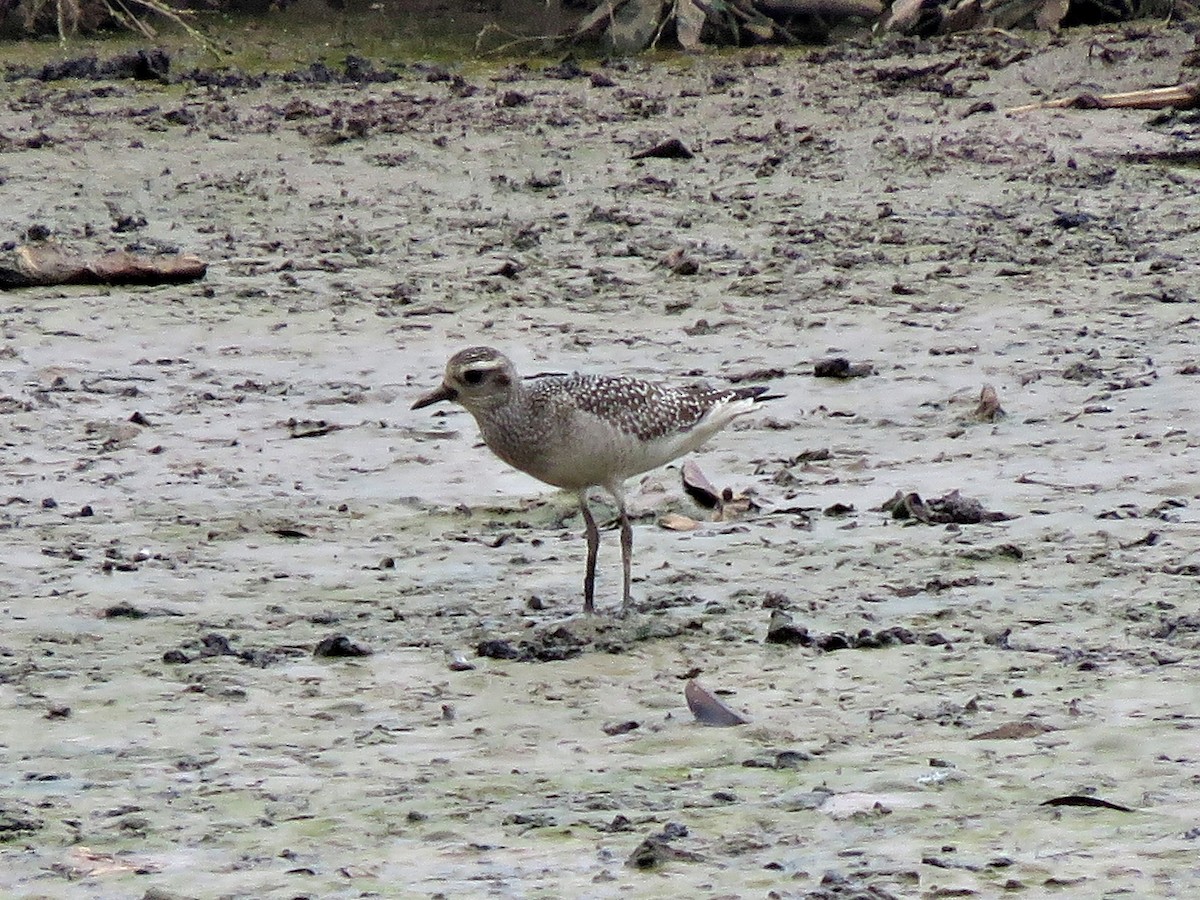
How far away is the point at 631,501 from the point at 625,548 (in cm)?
111

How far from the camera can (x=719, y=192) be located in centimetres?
1263

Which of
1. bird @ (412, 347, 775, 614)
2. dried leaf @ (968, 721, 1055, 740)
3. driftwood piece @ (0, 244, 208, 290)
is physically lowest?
dried leaf @ (968, 721, 1055, 740)

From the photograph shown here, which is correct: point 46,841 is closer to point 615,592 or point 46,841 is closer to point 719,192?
point 615,592

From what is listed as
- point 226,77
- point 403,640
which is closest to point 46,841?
point 403,640

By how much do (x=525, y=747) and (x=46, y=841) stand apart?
4.01 feet

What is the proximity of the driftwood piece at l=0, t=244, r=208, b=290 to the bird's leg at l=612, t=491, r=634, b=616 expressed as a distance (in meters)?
4.37

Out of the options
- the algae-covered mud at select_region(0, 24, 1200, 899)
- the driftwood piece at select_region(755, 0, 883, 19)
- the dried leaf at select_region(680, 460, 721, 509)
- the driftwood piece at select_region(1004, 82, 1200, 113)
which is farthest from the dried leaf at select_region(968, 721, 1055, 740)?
the driftwood piece at select_region(755, 0, 883, 19)

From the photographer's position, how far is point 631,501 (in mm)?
8125

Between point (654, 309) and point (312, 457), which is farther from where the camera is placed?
point (654, 309)

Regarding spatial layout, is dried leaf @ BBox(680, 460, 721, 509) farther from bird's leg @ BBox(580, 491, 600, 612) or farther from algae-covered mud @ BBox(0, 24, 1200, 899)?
bird's leg @ BBox(580, 491, 600, 612)

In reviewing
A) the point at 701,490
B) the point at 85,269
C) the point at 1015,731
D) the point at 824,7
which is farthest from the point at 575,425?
the point at 824,7

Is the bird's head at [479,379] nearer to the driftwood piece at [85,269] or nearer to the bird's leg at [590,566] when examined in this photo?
the bird's leg at [590,566]

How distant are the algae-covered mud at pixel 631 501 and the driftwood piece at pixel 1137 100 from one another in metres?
0.11

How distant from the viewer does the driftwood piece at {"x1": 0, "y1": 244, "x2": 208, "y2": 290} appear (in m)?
10.9
